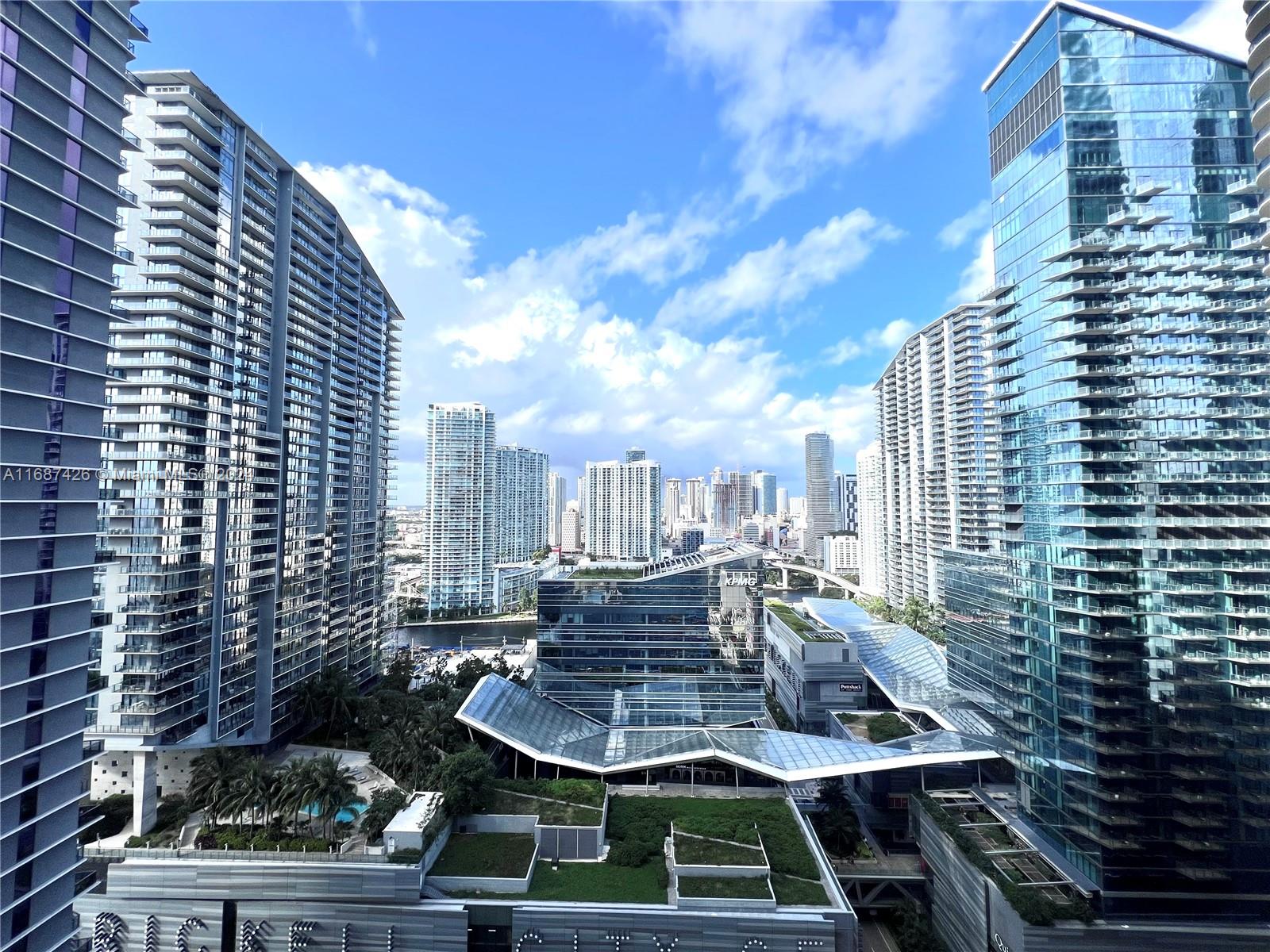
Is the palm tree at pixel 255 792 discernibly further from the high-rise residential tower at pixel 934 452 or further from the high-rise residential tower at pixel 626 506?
the high-rise residential tower at pixel 626 506

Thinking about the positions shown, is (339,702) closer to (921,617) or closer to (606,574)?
(606,574)

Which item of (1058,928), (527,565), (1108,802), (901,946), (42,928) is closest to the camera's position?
(42,928)

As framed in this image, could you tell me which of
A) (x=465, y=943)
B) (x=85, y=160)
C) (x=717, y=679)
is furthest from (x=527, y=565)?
(x=85, y=160)

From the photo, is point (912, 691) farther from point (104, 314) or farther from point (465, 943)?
point (104, 314)

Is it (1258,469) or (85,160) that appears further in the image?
(1258,469)

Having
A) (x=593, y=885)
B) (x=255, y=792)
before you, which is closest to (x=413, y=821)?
(x=255, y=792)

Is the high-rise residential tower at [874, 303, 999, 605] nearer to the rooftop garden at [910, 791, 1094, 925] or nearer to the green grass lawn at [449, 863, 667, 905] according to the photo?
the rooftop garden at [910, 791, 1094, 925]
